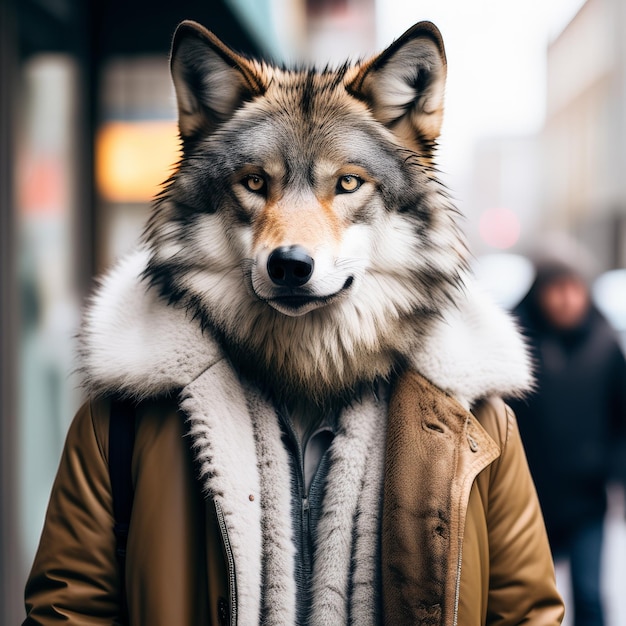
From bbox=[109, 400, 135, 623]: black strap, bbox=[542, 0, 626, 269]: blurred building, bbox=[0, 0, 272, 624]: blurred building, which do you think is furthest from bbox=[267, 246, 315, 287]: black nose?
bbox=[542, 0, 626, 269]: blurred building

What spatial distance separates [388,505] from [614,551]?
14.4 ft

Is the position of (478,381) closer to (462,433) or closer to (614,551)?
(462,433)

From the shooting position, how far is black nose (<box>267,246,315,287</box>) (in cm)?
150

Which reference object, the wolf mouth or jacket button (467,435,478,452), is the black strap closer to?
the wolf mouth

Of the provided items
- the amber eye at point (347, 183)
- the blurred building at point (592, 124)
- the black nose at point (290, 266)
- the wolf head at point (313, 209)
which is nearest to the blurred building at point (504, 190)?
the blurred building at point (592, 124)

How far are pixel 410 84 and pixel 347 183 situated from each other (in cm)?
29

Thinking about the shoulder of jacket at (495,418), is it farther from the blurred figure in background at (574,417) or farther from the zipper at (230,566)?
the blurred figure in background at (574,417)

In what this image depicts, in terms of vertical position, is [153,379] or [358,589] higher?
[153,379]

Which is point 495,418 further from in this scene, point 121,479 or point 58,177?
point 58,177

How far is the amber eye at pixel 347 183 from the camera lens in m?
1.60

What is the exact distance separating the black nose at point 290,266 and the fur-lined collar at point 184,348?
284mm

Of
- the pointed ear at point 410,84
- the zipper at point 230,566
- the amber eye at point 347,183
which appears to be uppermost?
the pointed ear at point 410,84

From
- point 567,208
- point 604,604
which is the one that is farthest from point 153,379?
point 567,208

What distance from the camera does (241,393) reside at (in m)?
1.68
